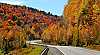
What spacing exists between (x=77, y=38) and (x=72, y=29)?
4.80 meters

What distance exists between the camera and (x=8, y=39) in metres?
99.1

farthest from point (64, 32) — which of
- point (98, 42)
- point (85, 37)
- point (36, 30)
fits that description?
point (36, 30)

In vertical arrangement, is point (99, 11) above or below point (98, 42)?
above

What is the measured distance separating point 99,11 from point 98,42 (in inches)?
319

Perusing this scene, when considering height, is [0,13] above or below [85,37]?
above

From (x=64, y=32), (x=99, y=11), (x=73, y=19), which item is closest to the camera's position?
(x=99, y=11)

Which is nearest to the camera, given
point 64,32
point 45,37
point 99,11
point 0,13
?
point 99,11

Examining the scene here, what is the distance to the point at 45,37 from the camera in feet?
448

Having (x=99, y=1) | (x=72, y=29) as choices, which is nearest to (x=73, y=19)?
(x=72, y=29)

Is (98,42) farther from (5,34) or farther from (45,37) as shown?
(45,37)

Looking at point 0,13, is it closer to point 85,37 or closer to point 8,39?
point 8,39

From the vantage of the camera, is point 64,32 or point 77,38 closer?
point 77,38

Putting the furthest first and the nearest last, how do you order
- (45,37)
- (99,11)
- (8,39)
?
(45,37) < (8,39) < (99,11)

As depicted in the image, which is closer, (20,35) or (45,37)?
(20,35)
